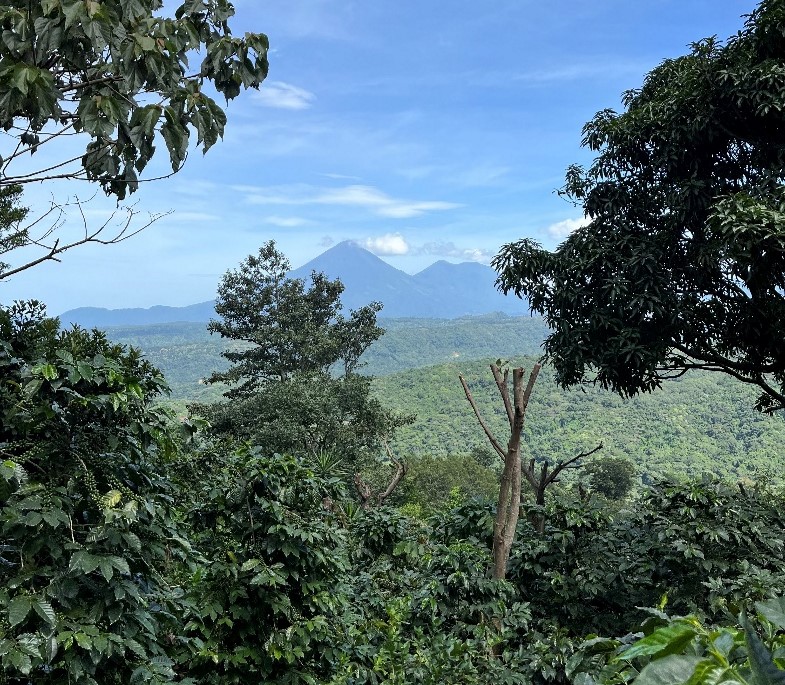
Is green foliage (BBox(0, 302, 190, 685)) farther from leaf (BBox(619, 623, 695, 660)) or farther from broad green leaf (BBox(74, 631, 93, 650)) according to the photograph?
leaf (BBox(619, 623, 695, 660))

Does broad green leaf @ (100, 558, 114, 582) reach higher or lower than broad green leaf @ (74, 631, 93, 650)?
higher

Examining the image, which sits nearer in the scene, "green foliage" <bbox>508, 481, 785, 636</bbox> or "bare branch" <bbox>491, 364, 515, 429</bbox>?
"green foliage" <bbox>508, 481, 785, 636</bbox>

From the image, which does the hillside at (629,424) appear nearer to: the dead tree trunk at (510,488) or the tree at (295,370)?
the tree at (295,370)

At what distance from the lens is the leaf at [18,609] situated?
80.4 inches

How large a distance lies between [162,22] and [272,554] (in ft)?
9.68

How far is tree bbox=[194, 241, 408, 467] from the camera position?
17344mm

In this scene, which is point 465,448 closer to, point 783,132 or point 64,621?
point 783,132

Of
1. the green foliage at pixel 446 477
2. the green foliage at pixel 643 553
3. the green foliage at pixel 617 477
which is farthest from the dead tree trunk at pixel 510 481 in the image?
the green foliage at pixel 617 477

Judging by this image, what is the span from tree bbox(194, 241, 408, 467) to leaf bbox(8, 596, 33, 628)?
14210 mm

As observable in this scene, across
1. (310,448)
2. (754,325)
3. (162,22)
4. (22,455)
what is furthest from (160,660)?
(310,448)

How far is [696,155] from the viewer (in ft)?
22.5

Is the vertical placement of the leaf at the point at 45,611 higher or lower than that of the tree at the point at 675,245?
lower

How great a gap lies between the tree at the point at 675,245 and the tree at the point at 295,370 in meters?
10.3

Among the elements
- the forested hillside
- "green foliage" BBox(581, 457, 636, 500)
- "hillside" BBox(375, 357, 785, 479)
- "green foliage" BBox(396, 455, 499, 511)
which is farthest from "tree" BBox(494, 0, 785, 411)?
"hillside" BBox(375, 357, 785, 479)
